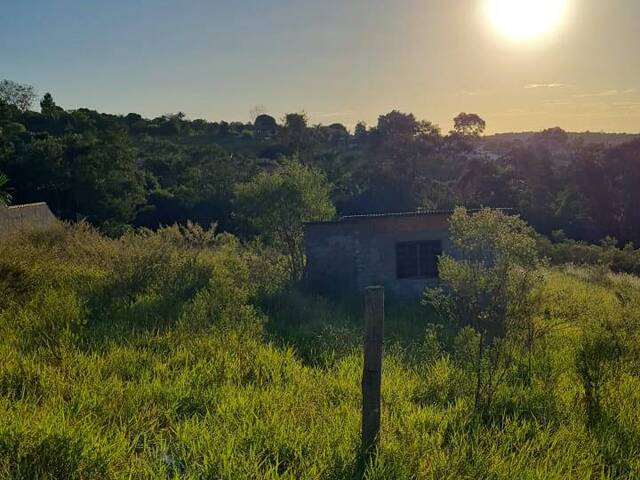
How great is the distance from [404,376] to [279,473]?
9.59 feet

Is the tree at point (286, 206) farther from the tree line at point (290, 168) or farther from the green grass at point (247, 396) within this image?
the green grass at point (247, 396)

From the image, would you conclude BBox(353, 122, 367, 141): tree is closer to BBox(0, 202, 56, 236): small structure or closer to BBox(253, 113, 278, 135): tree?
BBox(253, 113, 278, 135): tree

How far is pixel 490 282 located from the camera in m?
6.11

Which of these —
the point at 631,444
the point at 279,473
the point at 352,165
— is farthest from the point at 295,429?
the point at 352,165

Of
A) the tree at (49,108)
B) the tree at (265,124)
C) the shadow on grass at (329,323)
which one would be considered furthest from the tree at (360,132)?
the shadow on grass at (329,323)

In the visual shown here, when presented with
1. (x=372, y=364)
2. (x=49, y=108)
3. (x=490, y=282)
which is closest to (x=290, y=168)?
(x=490, y=282)

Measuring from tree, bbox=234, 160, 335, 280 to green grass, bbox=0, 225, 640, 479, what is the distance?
4569 millimetres

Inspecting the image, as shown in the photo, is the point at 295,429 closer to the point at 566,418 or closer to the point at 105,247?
the point at 566,418

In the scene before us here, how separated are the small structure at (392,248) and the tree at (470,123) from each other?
4681 centimetres

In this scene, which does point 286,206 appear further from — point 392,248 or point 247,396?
point 247,396

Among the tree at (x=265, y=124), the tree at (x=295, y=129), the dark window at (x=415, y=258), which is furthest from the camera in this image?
the tree at (x=265, y=124)

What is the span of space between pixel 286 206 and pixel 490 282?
1003cm

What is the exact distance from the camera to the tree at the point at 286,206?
50.6 ft

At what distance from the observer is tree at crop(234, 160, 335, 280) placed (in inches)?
608
